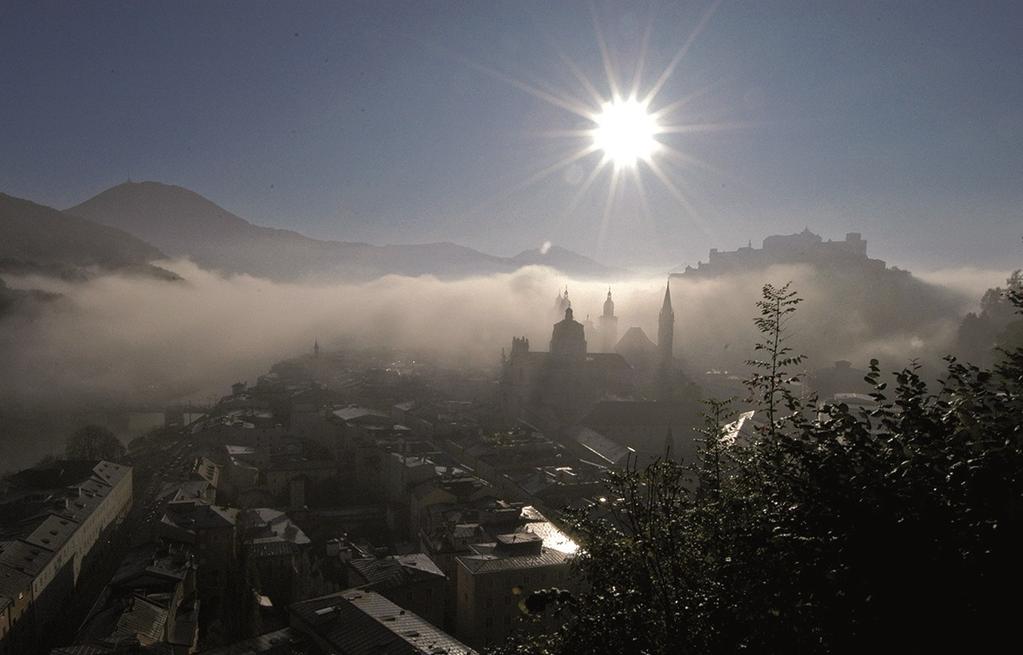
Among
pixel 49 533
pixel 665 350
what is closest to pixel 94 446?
pixel 49 533

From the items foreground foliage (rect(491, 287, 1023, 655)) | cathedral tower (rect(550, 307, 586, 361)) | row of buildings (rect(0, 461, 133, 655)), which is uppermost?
cathedral tower (rect(550, 307, 586, 361))

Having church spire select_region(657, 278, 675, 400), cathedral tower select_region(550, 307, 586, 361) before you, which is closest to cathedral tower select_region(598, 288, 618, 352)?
church spire select_region(657, 278, 675, 400)

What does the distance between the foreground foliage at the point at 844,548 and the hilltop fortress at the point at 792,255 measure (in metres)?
139

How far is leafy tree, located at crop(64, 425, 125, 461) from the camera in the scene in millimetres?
55156

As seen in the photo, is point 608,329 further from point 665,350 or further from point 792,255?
point 792,255

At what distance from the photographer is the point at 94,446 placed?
55969 millimetres

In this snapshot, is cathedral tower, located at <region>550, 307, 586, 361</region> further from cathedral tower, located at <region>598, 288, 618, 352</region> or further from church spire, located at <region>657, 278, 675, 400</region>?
cathedral tower, located at <region>598, 288, 618, 352</region>

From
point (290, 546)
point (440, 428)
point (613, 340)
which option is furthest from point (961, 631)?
Result: point (613, 340)

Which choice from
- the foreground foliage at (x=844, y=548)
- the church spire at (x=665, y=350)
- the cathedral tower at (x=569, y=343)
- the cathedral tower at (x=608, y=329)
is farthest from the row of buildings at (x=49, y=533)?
the cathedral tower at (x=608, y=329)

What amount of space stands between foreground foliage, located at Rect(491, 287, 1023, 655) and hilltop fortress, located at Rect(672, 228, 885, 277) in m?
139

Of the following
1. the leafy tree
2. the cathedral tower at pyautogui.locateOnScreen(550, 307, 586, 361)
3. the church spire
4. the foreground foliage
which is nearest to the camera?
the foreground foliage

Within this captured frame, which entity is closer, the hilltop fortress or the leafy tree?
the leafy tree

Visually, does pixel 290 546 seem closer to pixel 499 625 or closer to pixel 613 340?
pixel 499 625

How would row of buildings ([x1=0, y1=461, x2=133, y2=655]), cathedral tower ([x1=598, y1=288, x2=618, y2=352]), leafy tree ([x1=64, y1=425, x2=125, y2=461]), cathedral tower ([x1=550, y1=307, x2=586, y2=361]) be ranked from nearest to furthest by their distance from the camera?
row of buildings ([x1=0, y1=461, x2=133, y2=655])
leafy tree ([x1=64, y1=425, x2=125, y2=461])
cathedral tower ([x1=550, y1=307, x2=586, y2=361])
cathedral tower ([x1=598, y1=288, x2=618, y2=352])
